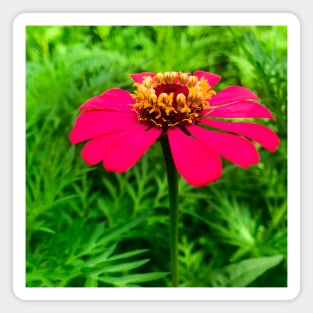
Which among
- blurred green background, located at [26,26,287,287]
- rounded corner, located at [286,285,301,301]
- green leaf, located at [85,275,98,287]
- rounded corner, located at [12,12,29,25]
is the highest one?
rounded corner, located at [12,12,29,25]

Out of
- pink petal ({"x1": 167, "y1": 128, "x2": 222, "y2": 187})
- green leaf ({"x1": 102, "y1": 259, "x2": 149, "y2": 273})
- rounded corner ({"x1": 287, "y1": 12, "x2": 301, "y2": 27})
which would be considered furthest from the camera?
rounded corner ({"x1": 287, "y1": 12, "x2": 301, "y2": 27})

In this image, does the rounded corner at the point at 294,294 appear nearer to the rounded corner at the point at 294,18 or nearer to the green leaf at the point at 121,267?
the green leaf at the point at 121,267

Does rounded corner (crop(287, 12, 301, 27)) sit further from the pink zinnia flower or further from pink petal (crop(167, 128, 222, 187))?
pink petal (crop(167, 128, 222, 187))

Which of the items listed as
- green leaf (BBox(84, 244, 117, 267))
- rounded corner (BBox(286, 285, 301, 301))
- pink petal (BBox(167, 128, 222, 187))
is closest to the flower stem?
pink petal (BBox(167, 128, 222, 187))

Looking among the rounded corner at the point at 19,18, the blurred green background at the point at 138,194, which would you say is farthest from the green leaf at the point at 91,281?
the rounded corner at the point at 19,18

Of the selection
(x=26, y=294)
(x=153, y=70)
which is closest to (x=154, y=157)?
(x=153, y=70)

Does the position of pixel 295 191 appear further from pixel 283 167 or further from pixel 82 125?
pixel 82 125

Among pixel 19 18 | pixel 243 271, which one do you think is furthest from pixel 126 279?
pixel 19 18
